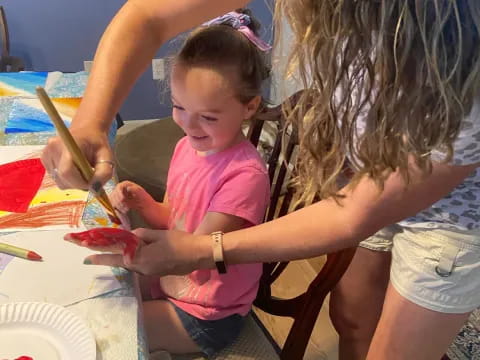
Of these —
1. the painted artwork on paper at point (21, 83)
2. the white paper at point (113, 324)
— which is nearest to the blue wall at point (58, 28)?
the painted artwork on paper at point (21, 83)

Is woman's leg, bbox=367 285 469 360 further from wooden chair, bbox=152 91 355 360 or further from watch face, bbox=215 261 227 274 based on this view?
watch face, bbox=215 261 227 274

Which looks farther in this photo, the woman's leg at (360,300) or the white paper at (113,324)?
the woman's leg at (360,300)

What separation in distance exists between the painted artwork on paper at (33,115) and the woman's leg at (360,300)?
72 cm

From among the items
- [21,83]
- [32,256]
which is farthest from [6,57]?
[32,256]

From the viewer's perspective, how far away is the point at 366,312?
1.25 meters

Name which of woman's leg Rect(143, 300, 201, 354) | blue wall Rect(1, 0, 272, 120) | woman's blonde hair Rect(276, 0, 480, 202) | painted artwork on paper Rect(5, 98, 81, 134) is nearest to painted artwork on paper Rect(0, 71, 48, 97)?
painted artwork on paper Rect(5, 98, 81, 134)

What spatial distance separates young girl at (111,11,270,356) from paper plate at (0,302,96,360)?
0.32 m

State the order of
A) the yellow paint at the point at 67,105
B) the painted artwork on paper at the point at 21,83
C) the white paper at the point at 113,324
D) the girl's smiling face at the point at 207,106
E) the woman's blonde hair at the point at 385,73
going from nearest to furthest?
the woman's blonde hair at the point at 385,73 → the white paper at the point at 113,324 → the girl's smiling face at the point at 207,106 → the yellow paint at the point at 67,105 → the painted artwork on paper at the point at 21,83

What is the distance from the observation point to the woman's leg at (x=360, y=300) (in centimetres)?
120

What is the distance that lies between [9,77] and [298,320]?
1.02 metres

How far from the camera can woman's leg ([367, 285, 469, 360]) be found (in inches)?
36.7

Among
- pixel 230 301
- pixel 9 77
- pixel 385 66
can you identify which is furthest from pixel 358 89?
pixel 9 77

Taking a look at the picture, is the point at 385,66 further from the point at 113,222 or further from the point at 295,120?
the point at 113,222

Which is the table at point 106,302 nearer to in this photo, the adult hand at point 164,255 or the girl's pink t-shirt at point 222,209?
the adult hand at point 164,255
